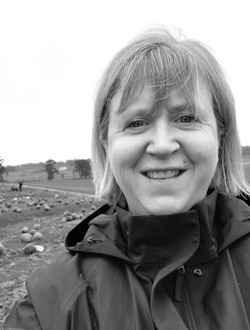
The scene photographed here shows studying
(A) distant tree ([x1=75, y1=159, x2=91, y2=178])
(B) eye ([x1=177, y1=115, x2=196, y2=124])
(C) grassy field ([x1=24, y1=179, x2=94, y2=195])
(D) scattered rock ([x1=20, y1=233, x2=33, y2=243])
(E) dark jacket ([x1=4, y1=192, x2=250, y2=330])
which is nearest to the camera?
(E) dark jacket ([x1=4, y1=192, x2=250, y2=330])

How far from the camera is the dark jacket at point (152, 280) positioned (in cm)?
163

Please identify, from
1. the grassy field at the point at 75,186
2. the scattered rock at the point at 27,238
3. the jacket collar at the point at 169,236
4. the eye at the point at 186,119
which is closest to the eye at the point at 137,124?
the eye at the point at 186,119

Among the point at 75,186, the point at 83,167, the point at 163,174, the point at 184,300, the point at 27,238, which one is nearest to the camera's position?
the point at 184,300

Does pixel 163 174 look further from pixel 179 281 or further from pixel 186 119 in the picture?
pixel 179 281

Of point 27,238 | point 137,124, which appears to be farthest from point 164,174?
point 27,238

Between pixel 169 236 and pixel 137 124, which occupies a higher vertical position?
pixel 137 124

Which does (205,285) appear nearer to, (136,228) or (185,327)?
(185,327)

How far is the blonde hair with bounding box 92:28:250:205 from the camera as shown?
5.79 feet

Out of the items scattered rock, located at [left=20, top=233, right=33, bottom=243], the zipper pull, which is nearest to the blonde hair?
the zipper pull

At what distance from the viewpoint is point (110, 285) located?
1.75 metres

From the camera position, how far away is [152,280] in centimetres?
175

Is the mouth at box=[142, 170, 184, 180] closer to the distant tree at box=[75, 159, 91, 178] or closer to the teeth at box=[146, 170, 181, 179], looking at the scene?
the teeth at box=[146, 170, 181, 179]

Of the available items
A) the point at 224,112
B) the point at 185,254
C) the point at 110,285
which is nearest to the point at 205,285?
the point at 185,254

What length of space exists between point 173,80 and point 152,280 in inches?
38.1
